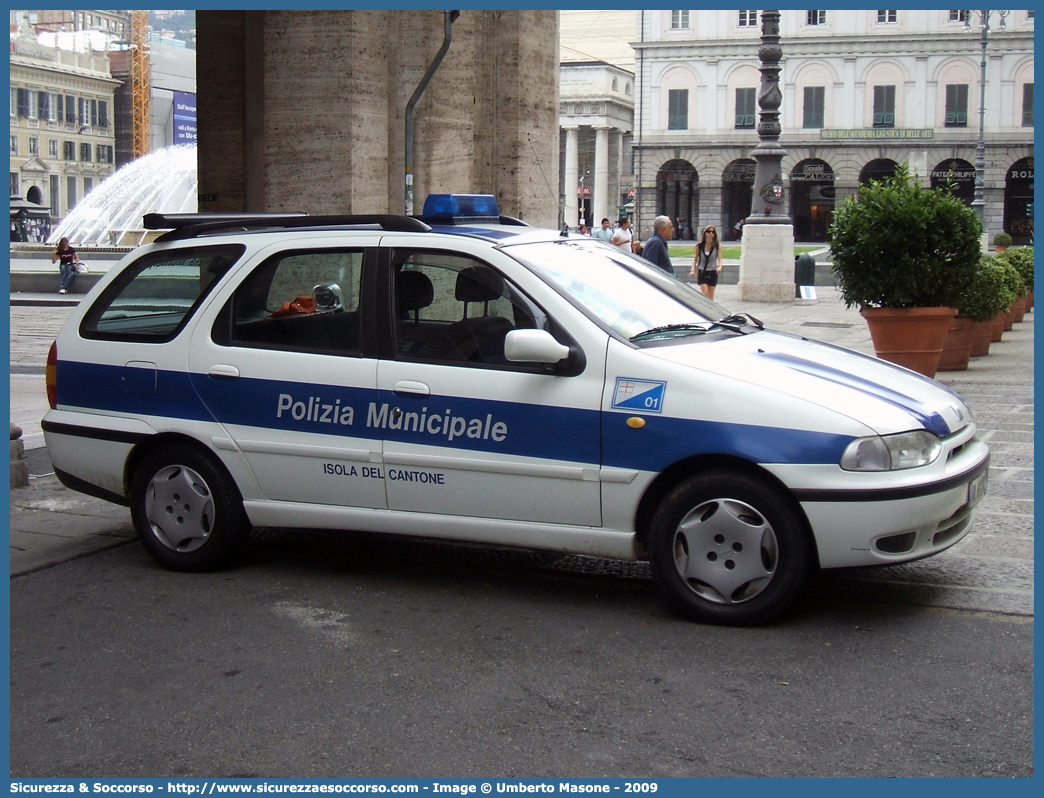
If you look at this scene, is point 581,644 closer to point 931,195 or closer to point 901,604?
point 901,604

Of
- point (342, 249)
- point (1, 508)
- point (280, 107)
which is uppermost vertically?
point (280, 107)

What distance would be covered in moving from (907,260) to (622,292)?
21.2 feet

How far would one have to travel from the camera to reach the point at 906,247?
1162 cm

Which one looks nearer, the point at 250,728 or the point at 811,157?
the point at 250,728

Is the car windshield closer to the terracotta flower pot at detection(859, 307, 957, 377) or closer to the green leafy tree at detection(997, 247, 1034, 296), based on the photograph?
the terracotta flower pot at detection(859, 307, 957, 377)

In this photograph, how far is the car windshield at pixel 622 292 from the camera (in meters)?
5.69

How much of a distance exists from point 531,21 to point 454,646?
880 centimetres

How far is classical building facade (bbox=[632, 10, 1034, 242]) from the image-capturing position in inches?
2744

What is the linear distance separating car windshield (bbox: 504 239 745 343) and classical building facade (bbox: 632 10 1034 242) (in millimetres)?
63424

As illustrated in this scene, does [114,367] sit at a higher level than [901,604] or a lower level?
higher

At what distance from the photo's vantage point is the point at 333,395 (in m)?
5.91

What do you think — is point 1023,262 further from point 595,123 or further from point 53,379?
point 595,123

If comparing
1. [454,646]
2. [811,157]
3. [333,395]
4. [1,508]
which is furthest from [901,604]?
[811,157]

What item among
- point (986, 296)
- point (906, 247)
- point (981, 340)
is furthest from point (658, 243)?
→ point (906, 247)
